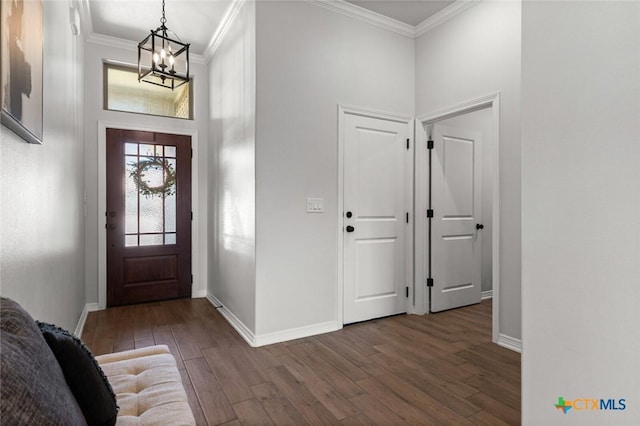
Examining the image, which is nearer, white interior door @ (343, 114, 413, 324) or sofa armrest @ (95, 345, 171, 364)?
sofa armrest @ (95, 345, 171, 364)

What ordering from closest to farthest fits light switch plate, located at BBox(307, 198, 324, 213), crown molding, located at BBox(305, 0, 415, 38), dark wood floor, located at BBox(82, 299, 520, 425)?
dark wood floor, located at BBox(82, 299, 520, 425) → light switch plate, located at BBox(307, 198, 324, 213) → crown molding, located at BBox(305, 0, 415, 38)

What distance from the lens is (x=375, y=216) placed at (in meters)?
3.59

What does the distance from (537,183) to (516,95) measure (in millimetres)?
1763

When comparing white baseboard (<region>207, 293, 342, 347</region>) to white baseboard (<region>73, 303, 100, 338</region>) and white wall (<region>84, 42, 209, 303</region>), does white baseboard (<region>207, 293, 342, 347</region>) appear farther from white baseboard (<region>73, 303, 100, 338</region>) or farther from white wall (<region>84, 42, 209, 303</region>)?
white wall (<region>84, 42, 209, 303</region>)

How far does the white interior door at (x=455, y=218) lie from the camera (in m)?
3.79

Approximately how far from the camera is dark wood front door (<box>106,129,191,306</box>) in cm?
407

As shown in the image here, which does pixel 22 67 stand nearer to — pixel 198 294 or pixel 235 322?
pixel 235 322

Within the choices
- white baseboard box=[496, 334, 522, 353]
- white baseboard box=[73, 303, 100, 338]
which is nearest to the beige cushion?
white baseboard box=[73, 303, 100, 338]

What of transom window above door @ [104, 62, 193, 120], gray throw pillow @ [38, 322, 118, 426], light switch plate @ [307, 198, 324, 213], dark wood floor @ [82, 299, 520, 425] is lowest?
dark wood floor @ [82, 299, 520, 425]

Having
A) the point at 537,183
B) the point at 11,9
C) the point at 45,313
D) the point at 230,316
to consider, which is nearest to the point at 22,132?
the point at 11,9

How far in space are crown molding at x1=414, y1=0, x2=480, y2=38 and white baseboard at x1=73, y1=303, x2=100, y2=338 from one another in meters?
4.46

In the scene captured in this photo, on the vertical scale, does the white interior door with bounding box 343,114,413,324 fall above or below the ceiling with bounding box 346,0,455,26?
below

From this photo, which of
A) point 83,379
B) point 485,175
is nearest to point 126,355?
point 83,379

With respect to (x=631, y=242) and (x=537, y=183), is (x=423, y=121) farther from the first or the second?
(x=631, y=242)
